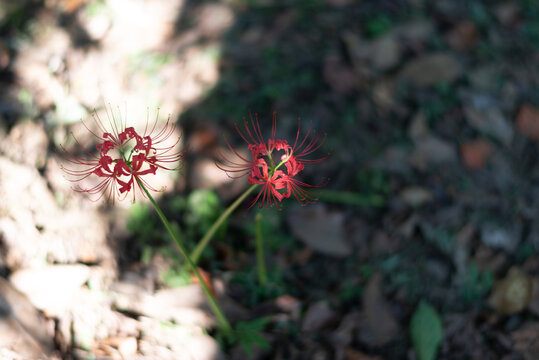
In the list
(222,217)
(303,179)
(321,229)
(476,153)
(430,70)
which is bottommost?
(222,217)

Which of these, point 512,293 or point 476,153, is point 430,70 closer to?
point 476,153

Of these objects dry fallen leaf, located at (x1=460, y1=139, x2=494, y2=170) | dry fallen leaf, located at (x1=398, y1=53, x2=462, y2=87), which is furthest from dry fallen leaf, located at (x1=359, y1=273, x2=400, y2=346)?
dry fallen leaf, located at (x1=398, y1=53, x2=462, y2=87)

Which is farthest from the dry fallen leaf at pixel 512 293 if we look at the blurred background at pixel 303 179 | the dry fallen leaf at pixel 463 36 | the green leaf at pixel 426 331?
the dry fallen leaf at pixel 463 36

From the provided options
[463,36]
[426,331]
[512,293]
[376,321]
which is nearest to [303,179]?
[376,321]

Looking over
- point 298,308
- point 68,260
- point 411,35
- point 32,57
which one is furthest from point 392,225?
point 32,57

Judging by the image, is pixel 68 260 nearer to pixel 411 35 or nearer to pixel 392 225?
pixel 392 225

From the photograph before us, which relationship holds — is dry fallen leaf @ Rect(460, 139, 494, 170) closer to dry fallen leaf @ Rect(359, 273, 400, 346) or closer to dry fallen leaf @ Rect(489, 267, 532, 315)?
dry fallen leaf @ Rect(489, 267, 532, 315)

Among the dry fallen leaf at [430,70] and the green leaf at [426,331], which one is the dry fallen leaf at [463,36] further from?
the green leaf at [426,331]
